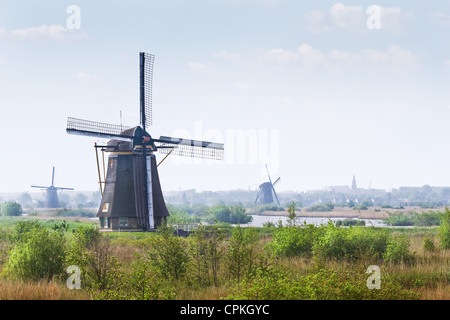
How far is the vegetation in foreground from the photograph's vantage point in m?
13.5

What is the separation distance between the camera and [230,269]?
16422mm

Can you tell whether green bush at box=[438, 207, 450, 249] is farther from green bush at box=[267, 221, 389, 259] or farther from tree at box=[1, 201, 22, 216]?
tree at box=[1, 201, 22, 216]

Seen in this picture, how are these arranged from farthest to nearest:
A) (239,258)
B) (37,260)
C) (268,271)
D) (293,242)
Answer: (293,242)
(37,260)
(239,258)
(268,271)

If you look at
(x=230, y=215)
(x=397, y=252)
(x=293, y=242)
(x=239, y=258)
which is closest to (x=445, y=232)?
(x=397, y=252)

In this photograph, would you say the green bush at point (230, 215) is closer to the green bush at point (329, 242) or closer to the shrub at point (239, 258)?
the green bush at point (329, 242)

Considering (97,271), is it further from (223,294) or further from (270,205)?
(270,205)

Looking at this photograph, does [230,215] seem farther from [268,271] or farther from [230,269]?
[268,271]

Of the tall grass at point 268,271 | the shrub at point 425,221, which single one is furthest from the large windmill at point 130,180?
the shrub at point 425,221

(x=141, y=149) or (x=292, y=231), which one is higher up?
(x=141, y=149)

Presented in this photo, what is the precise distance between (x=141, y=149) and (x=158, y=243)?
66.5 ft

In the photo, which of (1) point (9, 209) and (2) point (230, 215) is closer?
(2) point (230, 215)
